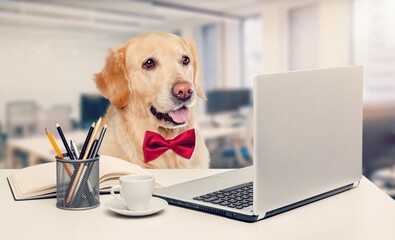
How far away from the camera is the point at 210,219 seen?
3.00 feet

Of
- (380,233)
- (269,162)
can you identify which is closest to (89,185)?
(269,162)

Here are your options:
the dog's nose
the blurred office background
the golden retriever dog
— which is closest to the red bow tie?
the golden retriever dog

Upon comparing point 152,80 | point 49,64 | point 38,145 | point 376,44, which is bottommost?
point 38,145

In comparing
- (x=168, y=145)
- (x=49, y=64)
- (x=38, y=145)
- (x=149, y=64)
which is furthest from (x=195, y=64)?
(x=49, y=64)

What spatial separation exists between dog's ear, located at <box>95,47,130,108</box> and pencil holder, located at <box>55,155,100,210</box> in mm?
545

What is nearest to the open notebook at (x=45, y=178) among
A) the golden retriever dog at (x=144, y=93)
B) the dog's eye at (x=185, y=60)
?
the golden retriever dog at (x=144, y=93)

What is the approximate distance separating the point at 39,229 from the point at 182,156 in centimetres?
75

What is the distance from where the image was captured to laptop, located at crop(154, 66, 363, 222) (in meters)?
0.86

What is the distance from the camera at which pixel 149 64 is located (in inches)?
60.7

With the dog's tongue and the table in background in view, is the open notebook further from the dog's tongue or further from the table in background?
the table in background

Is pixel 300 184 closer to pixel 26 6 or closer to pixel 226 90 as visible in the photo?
pixel 26 6

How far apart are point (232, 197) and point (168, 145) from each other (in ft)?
2.01

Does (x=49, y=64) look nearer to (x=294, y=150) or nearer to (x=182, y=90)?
(x=182, y=90)

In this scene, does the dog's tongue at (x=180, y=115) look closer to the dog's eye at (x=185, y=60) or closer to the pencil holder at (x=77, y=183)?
the dog's eye at (x=185, y=60)
